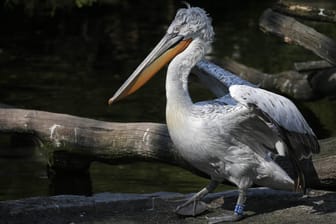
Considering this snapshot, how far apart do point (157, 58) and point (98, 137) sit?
113cm

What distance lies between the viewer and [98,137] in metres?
6.07

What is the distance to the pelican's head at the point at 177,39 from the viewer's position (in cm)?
500

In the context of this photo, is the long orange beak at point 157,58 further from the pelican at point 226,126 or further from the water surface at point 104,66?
the water surface at point 104,66

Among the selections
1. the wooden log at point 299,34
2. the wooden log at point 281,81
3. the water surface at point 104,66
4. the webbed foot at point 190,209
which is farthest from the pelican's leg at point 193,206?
the wooden log at point 281,81

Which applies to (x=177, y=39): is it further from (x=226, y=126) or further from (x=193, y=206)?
(x=193, y=206)

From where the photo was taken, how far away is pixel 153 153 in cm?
588

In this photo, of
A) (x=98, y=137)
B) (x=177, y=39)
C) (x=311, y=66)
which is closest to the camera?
(x=177, y=39)

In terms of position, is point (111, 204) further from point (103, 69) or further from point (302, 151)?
point (103, 69)

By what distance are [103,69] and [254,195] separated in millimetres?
6669

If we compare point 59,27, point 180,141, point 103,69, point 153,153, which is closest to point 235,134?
point 180,141

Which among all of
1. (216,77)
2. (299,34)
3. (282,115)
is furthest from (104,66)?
(282,115)

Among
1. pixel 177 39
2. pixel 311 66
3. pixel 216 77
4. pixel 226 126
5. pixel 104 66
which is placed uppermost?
pixel 177 39

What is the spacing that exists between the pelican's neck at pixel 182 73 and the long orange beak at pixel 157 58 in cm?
8

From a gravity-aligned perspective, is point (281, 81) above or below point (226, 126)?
below
